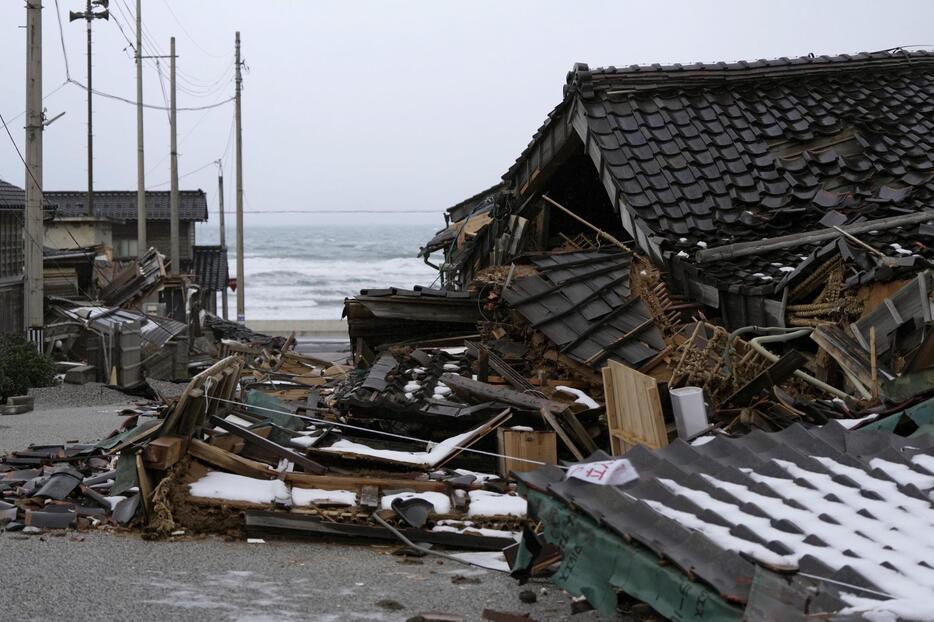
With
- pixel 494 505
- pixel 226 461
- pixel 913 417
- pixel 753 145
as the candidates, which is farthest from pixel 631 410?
pixel 753 145

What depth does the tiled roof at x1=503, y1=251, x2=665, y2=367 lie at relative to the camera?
1102 centimetres

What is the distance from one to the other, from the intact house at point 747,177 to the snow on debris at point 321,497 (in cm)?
490

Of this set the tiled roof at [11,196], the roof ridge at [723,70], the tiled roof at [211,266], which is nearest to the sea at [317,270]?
the tiled roof at [211,266]

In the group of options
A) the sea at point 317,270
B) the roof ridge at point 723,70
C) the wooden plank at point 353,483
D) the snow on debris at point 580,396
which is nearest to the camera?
the wooden plank at point 353,483

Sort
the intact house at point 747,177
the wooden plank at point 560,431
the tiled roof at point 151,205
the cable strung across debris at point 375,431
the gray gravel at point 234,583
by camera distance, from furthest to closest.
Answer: the tiled roof at point 151,205 < the intact house at point 747,177 < the wooden plank at point 560,431 < the cable strung across debris at point 375,431 < the gray gravel at point 234,583

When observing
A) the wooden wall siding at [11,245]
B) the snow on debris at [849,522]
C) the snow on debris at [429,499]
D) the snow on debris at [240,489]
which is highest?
the wooden wall siding at [11,245]

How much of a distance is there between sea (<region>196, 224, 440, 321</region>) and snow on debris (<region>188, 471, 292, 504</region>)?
46.5 meters

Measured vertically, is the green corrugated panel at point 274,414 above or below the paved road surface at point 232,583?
above

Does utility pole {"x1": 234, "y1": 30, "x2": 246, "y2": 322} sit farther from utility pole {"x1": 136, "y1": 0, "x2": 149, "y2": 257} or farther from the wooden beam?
the wooden beam

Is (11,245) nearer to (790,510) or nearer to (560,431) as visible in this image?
(560,431)

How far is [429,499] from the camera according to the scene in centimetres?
836

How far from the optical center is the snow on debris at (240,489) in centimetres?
831

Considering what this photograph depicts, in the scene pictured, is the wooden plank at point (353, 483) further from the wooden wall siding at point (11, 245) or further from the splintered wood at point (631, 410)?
the wooden wall siding at point (11, 245)

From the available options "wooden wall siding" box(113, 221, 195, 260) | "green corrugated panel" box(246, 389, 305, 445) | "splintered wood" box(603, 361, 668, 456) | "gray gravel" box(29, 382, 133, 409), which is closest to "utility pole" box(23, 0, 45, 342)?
"gray gravel" box(29, 382, 133, 409)
